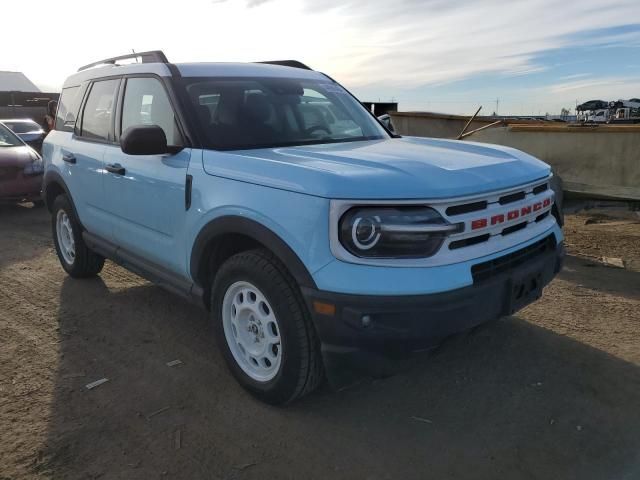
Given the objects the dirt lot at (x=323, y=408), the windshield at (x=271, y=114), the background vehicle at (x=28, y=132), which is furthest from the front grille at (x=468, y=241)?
the background vehicle at (x=28, y=132)

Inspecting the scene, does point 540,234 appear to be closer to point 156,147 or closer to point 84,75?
point 156,147

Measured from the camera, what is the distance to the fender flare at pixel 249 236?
2.63 metres

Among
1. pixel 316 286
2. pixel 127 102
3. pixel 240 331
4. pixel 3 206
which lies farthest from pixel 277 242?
pixel 3 206

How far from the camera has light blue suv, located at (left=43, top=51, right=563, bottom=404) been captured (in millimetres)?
2492

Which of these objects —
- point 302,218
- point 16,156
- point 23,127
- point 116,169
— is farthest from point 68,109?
point 23,127

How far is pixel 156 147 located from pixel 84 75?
229 centimetres

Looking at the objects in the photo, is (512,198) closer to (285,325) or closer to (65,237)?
(285,325)

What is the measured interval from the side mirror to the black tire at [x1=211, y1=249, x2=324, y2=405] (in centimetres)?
84

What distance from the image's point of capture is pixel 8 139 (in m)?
10.0

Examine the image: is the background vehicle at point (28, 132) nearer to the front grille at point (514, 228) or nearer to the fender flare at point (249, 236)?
the fender flare at point (249, 236)

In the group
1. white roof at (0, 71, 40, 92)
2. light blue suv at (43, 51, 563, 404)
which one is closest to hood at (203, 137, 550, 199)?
light blue suv at (43, 51, 563, 404)

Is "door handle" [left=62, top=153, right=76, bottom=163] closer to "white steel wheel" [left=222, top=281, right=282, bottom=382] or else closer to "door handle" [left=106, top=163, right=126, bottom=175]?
"door handle" [left=106, top=163, right=126, bottom=175]

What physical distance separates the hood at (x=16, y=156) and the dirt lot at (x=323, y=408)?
5.46m

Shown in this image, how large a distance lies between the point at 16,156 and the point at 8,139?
1.00 metres
